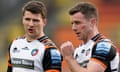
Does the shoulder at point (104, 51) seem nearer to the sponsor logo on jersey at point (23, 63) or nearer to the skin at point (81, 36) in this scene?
the skin at point (81, 36)

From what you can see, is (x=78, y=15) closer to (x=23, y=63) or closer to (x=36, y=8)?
(x=36, y=8)

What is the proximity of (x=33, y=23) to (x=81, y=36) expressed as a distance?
667mm

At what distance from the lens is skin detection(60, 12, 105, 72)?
228 inches

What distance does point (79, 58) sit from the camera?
20.2 ft

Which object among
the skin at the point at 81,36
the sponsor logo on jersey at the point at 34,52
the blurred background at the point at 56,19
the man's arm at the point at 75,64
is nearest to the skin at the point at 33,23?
the sponsor logo on jersey at the point at 34,52

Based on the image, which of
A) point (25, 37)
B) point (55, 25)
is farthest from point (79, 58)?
point (55, 25)

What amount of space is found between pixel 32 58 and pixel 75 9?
30.9 inches

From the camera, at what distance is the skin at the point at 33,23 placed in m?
6.38

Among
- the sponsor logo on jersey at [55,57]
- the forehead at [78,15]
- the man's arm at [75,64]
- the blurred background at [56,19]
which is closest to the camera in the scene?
the man's arm at [75,64]

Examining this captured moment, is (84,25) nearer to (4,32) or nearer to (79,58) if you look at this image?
(79,58)

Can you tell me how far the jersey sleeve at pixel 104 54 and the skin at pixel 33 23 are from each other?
0.84 metres

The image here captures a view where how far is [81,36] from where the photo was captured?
19.7ft

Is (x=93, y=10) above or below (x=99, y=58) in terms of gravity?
above

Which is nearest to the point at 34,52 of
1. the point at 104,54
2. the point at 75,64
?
the point at 75,64
